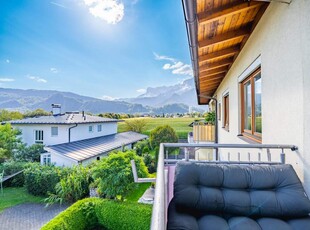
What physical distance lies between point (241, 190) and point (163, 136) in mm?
16036

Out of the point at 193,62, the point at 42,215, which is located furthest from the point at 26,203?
the point at 193,62

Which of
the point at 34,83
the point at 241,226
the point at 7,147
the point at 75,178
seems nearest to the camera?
the point at 241,226

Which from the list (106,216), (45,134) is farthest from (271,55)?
(45,134)

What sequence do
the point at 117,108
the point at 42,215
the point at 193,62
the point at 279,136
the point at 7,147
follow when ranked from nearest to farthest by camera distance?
the point at 279,136, the point at 193,62, the point at 42,215, the point at 7,147, the point at 117,108

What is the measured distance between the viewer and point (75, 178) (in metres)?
8.64

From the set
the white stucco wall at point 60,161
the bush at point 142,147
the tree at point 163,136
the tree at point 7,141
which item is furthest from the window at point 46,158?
the tree at point 163,136

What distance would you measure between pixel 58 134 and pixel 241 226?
14.6 meters

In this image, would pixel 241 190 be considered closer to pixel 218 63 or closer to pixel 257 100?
pixel 257 100

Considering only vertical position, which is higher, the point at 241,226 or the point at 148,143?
the point at 241,226

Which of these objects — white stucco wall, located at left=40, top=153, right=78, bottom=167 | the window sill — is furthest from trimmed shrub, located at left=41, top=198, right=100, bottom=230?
white stucco wall, located at left=40, top=153, right=78, bottom=167

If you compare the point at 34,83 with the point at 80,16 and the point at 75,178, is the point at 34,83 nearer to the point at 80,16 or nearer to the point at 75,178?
the point at 80,16

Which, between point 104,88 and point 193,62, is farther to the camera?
point 104,88

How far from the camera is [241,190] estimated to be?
5.68 ft

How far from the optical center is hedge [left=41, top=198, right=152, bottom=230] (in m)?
5.38
